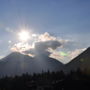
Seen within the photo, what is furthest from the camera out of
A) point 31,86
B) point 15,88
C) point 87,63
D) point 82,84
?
point 87,63

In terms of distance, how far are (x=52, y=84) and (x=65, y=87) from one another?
6.80 meters

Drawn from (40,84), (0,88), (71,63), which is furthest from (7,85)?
(71,63)

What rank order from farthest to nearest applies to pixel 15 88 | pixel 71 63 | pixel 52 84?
1. pixel 71 63
2. pixel 15 88
3. pixel 52 84

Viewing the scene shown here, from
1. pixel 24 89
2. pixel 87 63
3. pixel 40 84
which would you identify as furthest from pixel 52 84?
pixel 87 63

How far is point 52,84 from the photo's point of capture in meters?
64.4

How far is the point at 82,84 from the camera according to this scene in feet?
186

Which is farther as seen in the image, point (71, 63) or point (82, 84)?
point (71, 63)

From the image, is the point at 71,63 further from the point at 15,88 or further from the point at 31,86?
the point at 31,86

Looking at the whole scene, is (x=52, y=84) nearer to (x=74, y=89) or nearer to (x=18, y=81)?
(x=74, y=89)

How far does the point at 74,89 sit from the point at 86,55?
5797cm

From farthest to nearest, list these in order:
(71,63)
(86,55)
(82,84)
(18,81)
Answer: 1. (71,63)
2. (86,55)
3. (18,81)
4. (82,84)

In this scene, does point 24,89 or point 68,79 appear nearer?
point 68,79

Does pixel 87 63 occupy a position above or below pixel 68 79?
above

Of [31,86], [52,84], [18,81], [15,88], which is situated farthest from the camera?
[18,81]
